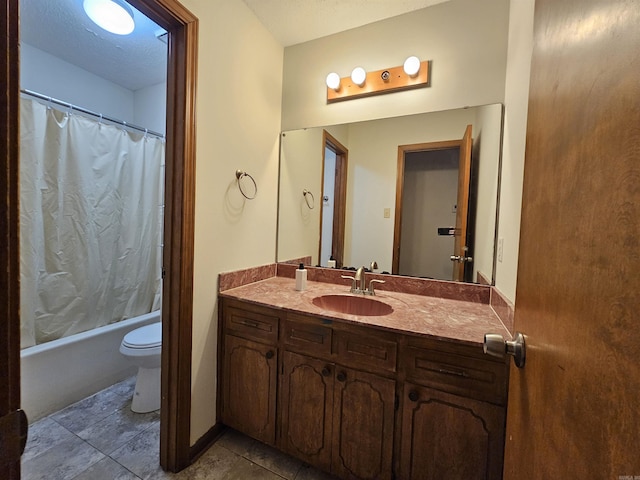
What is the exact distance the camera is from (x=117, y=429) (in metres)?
1.54

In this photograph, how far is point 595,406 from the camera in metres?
0.34

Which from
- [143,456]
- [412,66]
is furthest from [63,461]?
[412,66]

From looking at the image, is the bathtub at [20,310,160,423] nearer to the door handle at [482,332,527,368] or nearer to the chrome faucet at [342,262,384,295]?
the chrome faucet at [342,262,384,295]

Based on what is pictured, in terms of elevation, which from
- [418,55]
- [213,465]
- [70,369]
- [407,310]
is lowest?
[213,465]

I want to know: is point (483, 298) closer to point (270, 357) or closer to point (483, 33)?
point (270, 357)

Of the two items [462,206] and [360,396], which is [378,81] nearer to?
[462,206]

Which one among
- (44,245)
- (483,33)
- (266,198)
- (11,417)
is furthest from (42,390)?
(483,33)

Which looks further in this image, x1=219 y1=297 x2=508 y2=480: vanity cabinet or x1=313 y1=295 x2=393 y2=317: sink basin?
x1=313 y1=295 x2=393 y2=317: sink basin

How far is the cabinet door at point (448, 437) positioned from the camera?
3.07 feet

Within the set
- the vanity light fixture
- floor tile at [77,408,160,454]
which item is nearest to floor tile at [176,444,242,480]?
floor tile at [77,408,160,454]

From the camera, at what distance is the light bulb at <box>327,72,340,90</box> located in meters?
1.70

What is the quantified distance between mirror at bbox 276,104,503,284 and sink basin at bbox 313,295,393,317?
11.8 inches

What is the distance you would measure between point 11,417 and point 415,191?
5.65ft

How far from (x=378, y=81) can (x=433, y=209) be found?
2.77 feet
